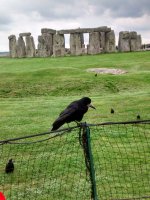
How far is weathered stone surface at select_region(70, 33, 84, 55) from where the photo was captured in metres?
56.8

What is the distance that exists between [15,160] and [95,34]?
45.2 m

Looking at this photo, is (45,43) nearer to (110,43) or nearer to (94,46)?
(94,46)

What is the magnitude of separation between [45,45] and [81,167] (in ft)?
158

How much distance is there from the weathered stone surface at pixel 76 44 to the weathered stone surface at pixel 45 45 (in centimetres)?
285

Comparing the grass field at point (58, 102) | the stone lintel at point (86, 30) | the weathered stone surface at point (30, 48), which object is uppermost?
the stone lintel at point (86, 30)

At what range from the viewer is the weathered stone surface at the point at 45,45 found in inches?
2307

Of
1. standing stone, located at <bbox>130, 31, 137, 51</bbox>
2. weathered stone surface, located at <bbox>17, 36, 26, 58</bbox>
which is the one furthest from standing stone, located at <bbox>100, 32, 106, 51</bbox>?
weathered stone surface, located at <bbox>17, 36, 26, 58</bbox>

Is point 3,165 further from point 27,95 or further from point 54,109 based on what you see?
point 27,95

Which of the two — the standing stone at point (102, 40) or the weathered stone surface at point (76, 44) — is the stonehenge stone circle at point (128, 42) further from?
the weathered stone surface at point (76, 44)

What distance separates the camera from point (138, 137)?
1427cm

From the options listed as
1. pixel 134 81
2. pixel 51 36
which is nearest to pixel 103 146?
pixel 134 81

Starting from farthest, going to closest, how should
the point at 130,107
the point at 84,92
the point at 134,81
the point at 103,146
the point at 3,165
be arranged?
1. the point at 134,81
2. the point at 84,92
3. the point at 130,107
4. the point at 103,146
5. the point at 3,165

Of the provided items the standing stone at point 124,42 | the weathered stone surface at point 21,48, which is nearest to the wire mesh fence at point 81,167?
the standing stone at point 124,42

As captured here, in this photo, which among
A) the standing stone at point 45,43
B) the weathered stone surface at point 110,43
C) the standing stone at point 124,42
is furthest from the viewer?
the standing stone at point 45,43
